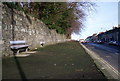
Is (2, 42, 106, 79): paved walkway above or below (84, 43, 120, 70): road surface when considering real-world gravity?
above

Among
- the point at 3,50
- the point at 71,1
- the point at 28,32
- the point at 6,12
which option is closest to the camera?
the point at 3,50

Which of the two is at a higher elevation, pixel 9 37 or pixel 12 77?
pixel 9 37

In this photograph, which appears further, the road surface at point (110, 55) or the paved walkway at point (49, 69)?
the road surface at point (110, 55)

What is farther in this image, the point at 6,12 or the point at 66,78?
the point at 6,12

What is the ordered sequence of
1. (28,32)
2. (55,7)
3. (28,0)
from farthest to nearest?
(55,7), (28,0), (28,32)

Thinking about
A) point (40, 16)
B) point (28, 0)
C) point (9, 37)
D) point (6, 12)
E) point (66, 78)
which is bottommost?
point (66, 78)

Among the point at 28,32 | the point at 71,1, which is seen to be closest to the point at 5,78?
the point at 28,32

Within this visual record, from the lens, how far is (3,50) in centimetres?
756

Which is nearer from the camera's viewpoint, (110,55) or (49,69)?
(49,69)

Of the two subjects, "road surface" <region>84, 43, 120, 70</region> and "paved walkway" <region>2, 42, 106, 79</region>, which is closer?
"paved walkway" <region>2, 42, 106, 79</region>

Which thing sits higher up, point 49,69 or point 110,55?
point 49,69

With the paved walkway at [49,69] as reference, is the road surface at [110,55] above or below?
below

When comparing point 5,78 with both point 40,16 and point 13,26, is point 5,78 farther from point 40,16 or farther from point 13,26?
point 40,16

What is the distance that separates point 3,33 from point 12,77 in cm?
393
